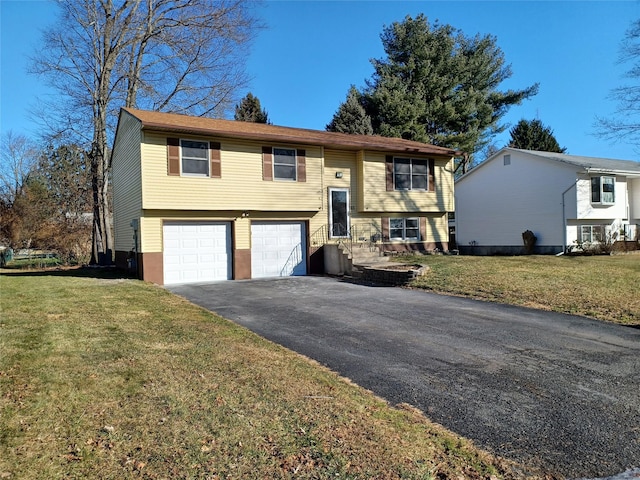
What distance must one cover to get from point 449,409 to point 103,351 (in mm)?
3910

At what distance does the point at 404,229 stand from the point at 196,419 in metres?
16.7

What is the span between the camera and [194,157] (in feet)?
49.0

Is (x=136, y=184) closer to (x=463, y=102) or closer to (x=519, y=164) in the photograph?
(x=519, y=164)

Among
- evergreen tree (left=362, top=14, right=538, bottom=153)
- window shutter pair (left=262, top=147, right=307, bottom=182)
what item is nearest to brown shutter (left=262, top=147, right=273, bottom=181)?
window shutter pair (left=262, top=147, right=307, bottom=182)

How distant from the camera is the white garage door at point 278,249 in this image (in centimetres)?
1633

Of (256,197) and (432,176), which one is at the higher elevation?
(432,176)

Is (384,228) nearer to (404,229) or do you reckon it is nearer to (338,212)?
(404,229)

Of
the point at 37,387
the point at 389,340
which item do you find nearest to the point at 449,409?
the point at 389,340

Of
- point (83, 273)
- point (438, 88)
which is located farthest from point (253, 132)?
point (438, 88)

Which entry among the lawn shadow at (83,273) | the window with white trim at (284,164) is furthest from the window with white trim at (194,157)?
the lawn shadow at (83,273)

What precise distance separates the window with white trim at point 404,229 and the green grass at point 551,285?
370cm

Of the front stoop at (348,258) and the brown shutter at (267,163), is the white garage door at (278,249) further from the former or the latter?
the brown shutter at (267,163)

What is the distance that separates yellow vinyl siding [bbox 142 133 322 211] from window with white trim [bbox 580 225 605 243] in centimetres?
1458

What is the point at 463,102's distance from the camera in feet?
115
